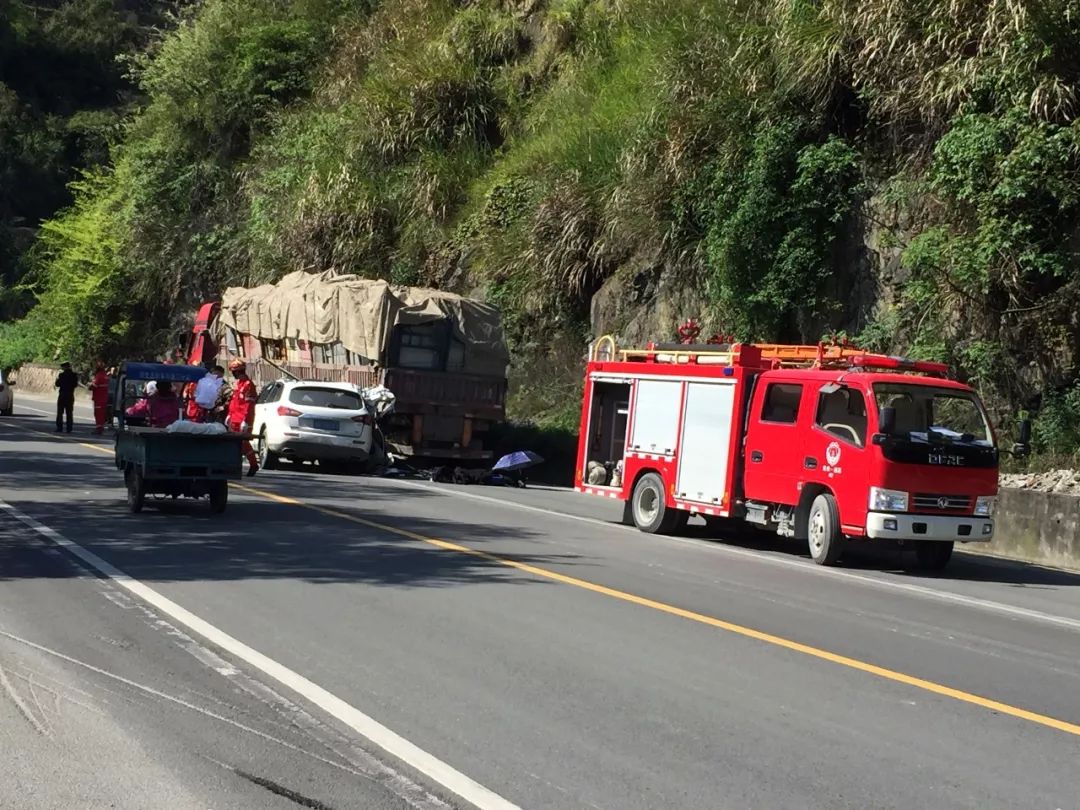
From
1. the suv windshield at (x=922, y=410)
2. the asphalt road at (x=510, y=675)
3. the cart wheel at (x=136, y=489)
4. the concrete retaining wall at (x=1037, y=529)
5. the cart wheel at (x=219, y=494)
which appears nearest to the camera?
the asphalt road at (x=510, y=675)

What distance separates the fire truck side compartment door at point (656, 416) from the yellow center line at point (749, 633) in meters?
3.85

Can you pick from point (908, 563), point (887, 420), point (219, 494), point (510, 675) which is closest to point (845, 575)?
point (887, 420)

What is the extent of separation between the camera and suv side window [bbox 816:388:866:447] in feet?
49.8

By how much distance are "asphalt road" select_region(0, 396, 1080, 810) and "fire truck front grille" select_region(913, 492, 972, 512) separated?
0.74 metres

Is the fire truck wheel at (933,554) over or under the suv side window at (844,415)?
under

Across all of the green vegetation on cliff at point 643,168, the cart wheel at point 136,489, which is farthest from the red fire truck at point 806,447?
the cart wheel at point 136,489

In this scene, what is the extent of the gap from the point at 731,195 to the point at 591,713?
2084 centimetres

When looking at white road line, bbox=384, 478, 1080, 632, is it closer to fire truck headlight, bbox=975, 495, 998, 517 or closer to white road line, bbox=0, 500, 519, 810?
fire truck headlight, bbox=975, 495, 998, 517

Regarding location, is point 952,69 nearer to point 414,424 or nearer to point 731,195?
point 731,195

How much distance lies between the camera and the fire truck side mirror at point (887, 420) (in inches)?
573

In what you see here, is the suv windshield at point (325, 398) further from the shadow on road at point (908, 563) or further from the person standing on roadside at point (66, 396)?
the person standing on roadside at point (66, 396)

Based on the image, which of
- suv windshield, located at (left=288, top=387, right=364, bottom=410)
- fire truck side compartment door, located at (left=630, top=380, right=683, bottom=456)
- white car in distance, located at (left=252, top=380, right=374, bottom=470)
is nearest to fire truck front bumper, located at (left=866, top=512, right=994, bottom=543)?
fire truck side compartment door, located at (left=630, top=380, right=683, bottom=456)

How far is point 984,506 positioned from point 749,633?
18.8 ft

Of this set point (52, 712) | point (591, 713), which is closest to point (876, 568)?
point (591, 713)
